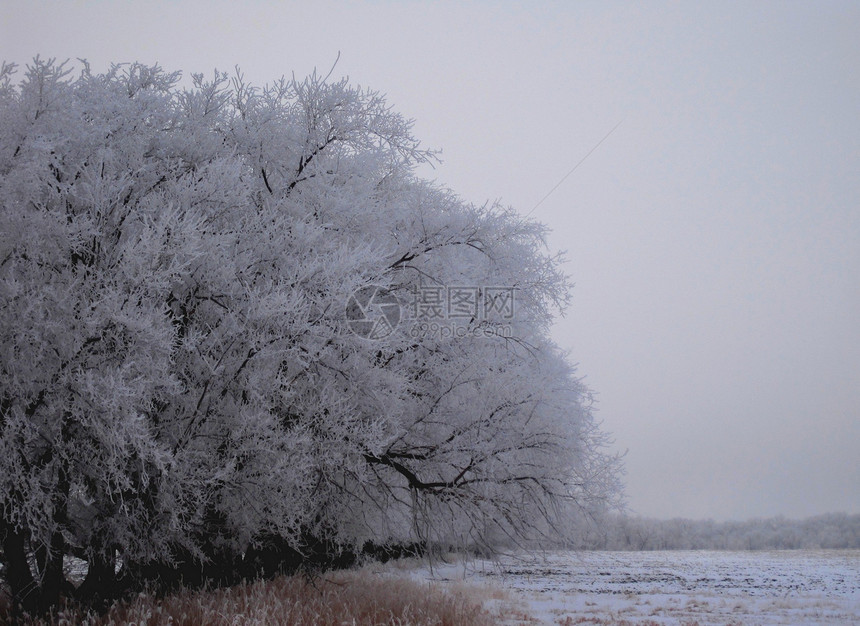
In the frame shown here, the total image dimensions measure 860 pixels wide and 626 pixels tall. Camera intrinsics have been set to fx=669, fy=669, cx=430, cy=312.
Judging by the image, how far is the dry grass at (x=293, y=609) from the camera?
7.04m

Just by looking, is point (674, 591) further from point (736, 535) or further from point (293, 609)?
point (736, 535)

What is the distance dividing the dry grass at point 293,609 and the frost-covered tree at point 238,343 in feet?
2.22

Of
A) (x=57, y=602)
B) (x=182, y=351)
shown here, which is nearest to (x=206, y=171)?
(x=182, y=351)

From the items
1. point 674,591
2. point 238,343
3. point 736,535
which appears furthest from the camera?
point 736,535

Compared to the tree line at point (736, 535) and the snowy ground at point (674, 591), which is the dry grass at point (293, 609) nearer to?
the snowy ground at point (674, 591)

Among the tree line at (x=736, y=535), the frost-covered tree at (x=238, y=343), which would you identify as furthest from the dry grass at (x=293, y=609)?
the tree line at (x=736, y=535)

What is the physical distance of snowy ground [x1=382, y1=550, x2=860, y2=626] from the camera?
34.5 ft

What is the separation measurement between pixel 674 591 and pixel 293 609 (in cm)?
1036

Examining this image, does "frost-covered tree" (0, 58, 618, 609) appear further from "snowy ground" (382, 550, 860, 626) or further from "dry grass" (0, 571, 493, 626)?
"snowy ground" (382, 550, 860, 626)

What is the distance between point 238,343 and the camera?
297 inches

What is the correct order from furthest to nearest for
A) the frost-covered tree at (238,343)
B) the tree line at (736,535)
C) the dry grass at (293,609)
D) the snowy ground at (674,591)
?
the tree line at (736,535) < the snowy ground at (674,591) < the dry grass at (293,609) < the frost-covered tree at (238,343)

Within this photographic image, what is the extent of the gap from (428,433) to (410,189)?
167 inches

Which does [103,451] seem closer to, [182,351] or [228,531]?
[182,351]

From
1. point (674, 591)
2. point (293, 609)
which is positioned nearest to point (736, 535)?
point (674, 591)
